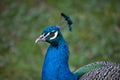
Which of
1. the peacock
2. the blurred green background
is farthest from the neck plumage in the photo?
the blurred green background

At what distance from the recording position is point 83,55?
234 inches

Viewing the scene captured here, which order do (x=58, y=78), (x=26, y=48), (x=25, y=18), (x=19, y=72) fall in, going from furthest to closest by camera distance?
(x=25, y=18) < (x=26, y=48) < (x=19, y=72) < (x=58, y=78)

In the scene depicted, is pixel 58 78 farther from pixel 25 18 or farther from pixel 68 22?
pixel 25 18

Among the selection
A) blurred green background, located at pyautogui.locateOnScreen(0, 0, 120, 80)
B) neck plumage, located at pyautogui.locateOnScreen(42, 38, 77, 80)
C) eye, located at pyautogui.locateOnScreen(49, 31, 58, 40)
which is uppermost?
blurred green background, located at pyautogui.locateOnScreen(0, 0, 120, 80)

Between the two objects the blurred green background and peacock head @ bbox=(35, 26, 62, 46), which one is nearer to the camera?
peacock head @ bbox=(35, 26, 62, 46)

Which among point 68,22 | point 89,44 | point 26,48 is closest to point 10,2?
point 26,48

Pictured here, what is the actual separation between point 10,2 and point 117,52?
6.61 feet

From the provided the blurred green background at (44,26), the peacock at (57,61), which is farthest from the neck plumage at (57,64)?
the blurred green background at (44,26)

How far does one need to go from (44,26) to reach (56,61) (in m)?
2.69

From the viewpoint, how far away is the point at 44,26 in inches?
255

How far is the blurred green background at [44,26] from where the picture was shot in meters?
5.75

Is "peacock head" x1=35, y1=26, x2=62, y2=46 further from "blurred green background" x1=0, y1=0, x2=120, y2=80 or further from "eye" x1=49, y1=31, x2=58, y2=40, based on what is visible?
"blurred green background" x1=0, y1=0, x2=120, y2=80

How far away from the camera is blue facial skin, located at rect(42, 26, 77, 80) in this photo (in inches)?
150

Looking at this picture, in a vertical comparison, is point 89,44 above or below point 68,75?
above
